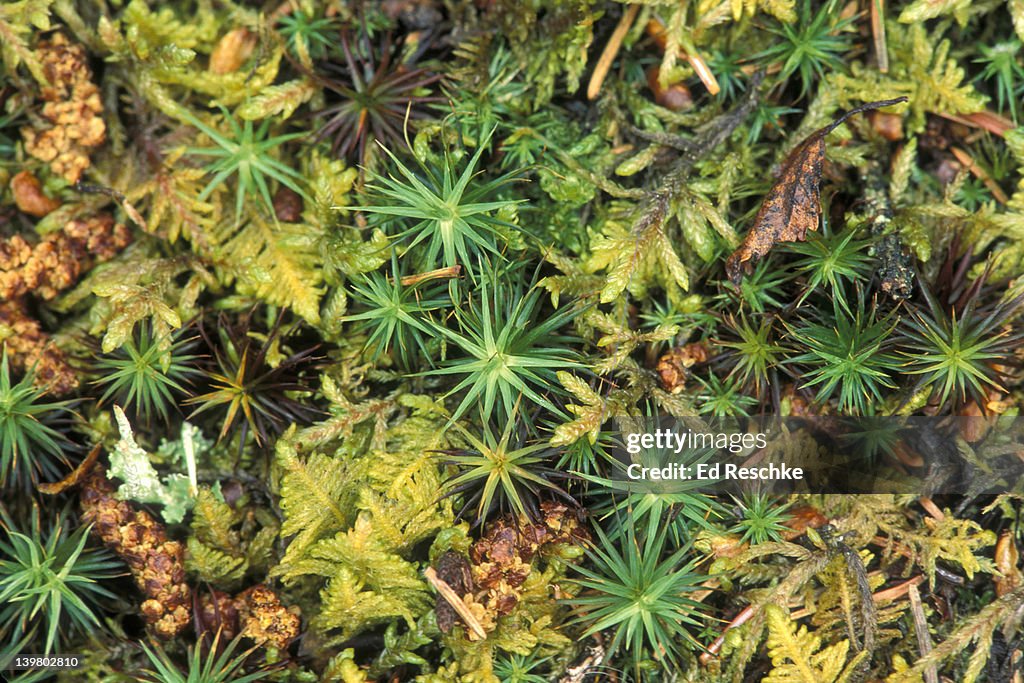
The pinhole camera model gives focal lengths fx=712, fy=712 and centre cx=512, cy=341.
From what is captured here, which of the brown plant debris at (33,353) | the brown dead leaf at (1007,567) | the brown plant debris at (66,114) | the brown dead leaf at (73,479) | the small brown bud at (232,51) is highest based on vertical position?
the small brown bud at (232,51)

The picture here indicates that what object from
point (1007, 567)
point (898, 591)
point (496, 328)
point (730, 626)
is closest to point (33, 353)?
point (496, 328)

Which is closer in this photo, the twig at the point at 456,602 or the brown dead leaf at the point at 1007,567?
the twig at the point at 456,602

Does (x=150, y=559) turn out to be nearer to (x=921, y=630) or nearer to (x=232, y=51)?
(x=232, y=51)

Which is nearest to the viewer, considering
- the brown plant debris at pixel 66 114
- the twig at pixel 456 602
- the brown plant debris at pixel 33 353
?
the twig at pixel 456 602

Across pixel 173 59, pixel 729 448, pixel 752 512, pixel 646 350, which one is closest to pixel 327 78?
pixel 173 59

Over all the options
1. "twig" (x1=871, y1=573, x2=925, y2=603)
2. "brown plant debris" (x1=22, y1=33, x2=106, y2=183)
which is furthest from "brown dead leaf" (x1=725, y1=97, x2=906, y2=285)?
"brown plant debris" (x1=22, y1=33, x2=106, y2=183)

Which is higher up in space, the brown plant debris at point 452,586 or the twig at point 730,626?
the brown plant debris at point 452,586

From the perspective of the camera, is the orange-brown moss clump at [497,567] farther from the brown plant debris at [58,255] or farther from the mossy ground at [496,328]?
the brown plant debris at [58,255]

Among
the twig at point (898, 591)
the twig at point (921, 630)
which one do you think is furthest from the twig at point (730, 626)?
the twig at point (921, 630)
